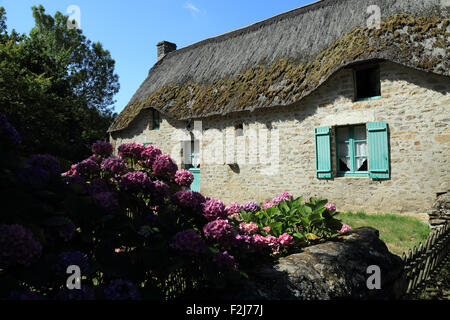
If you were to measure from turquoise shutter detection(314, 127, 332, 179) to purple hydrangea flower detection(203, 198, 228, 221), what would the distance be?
7.08m

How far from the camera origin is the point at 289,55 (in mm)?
10195

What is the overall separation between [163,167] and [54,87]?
17258mm

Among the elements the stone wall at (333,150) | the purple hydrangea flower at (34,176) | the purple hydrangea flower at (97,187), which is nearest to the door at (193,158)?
the stone wall at (333,150)

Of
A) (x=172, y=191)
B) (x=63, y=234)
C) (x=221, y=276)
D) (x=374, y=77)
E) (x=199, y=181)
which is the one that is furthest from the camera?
(x=199, y=181)

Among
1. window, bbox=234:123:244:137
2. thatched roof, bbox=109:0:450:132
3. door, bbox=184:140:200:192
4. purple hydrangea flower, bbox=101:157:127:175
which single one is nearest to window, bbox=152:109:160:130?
thatched roof, bbox=109:0:450:132

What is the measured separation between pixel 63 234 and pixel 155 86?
14.1m

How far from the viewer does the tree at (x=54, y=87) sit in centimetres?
1194

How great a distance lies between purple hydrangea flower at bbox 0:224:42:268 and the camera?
110 cm

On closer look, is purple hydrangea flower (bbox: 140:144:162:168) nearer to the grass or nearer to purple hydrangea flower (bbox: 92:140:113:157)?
purple hydrangea flower (bbox: 92:140:113:157)

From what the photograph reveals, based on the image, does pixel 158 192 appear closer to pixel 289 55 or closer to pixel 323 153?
pixel 323 153

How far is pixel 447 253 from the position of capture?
448cm

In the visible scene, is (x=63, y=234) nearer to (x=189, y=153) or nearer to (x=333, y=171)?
(x=333, y=171)

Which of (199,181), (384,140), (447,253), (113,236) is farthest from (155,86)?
(113,236)
